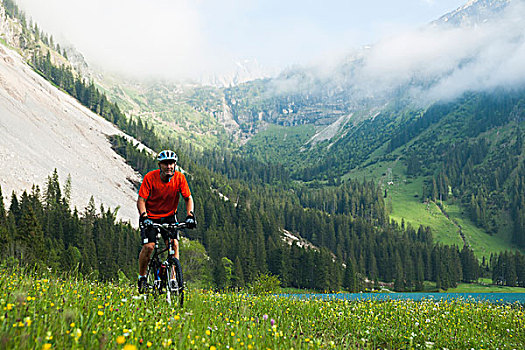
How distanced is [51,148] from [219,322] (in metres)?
133

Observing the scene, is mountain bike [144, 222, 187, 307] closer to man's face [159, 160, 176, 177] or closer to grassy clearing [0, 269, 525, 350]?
grassy clearing [0, 269, 525, 350]

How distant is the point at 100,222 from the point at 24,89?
7792cm

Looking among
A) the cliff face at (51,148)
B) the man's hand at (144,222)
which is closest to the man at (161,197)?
the man's hand at (144,222)

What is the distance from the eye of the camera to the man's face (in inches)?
416

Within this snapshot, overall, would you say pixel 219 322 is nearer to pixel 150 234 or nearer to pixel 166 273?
pixel 166 273

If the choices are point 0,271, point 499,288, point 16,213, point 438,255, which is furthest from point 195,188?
point 0,271

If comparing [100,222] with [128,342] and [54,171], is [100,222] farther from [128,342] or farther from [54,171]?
[128,342]

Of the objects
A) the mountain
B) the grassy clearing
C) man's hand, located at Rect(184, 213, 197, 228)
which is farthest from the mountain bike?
the mountain

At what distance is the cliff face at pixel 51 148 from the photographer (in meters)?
103

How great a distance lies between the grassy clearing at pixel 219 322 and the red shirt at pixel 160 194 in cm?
233

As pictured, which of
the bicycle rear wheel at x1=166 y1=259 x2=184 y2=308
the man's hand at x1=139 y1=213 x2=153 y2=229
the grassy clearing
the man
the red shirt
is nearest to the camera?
the grassy clearing

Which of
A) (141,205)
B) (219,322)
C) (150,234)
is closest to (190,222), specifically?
(150,234)

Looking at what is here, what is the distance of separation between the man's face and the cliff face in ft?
321

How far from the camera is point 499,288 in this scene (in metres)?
143
